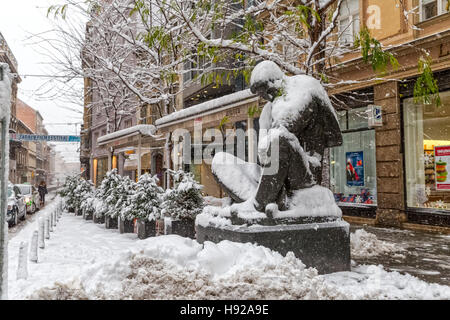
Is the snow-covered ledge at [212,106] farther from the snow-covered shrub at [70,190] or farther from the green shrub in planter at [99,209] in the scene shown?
the snow-covered shrub at [70,190]

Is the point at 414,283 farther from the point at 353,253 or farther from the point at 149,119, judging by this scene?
the point at 149,119

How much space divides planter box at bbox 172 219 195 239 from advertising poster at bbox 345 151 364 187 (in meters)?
7.15

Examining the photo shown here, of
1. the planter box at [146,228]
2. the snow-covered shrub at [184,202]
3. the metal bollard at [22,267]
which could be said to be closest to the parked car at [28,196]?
the planter box at [146,228]

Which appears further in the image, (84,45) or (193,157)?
(193,157)

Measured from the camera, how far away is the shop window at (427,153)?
10820 millimetres

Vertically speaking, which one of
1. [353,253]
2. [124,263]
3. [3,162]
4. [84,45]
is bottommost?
[353,253]

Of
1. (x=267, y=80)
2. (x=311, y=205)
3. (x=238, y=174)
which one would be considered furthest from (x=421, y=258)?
(x=267, y=80)

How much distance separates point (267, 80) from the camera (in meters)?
5.23

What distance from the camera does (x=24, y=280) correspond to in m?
4.84

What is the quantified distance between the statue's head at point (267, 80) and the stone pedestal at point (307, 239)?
6.12 feet

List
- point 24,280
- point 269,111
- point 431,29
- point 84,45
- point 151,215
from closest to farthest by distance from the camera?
point 24,280
point 269,111
point 151,215
point 431,29
point 84,45

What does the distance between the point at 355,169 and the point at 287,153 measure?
370 inches
